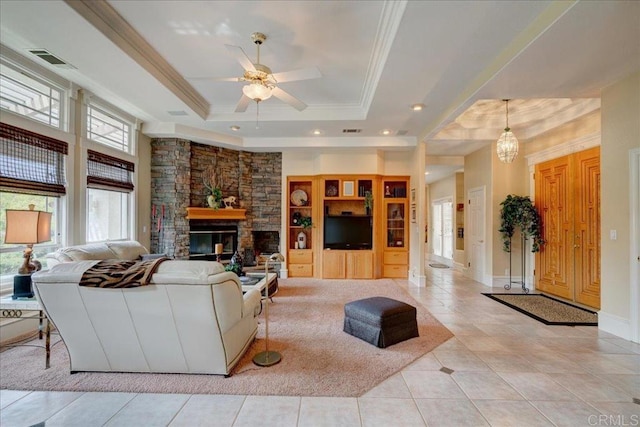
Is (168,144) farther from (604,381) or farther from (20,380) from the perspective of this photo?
(604,381)

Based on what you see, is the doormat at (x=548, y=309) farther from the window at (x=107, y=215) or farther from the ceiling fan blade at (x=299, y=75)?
the window at (x=107, y=215)

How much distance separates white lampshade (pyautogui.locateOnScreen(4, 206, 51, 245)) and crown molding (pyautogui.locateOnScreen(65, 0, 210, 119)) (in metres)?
1.88

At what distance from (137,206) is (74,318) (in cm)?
357

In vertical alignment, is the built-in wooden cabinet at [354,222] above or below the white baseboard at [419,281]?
above

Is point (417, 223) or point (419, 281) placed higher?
point (417, 223)

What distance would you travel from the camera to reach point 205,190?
6059mm

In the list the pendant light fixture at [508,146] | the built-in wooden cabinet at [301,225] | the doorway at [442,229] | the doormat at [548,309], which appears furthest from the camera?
the doorway at [442,229]

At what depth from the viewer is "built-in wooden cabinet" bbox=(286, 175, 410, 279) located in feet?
20.3

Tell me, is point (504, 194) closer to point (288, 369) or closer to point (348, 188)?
point (348, 188)

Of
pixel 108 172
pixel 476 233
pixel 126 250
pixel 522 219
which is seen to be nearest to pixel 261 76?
pixel 126 250

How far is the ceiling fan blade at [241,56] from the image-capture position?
2452 millimetres

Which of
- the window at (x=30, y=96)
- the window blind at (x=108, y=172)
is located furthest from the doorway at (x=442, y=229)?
the window at (x=30, y=96)

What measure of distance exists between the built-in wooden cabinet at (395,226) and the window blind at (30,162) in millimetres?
5644

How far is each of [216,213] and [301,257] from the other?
2097 mm
